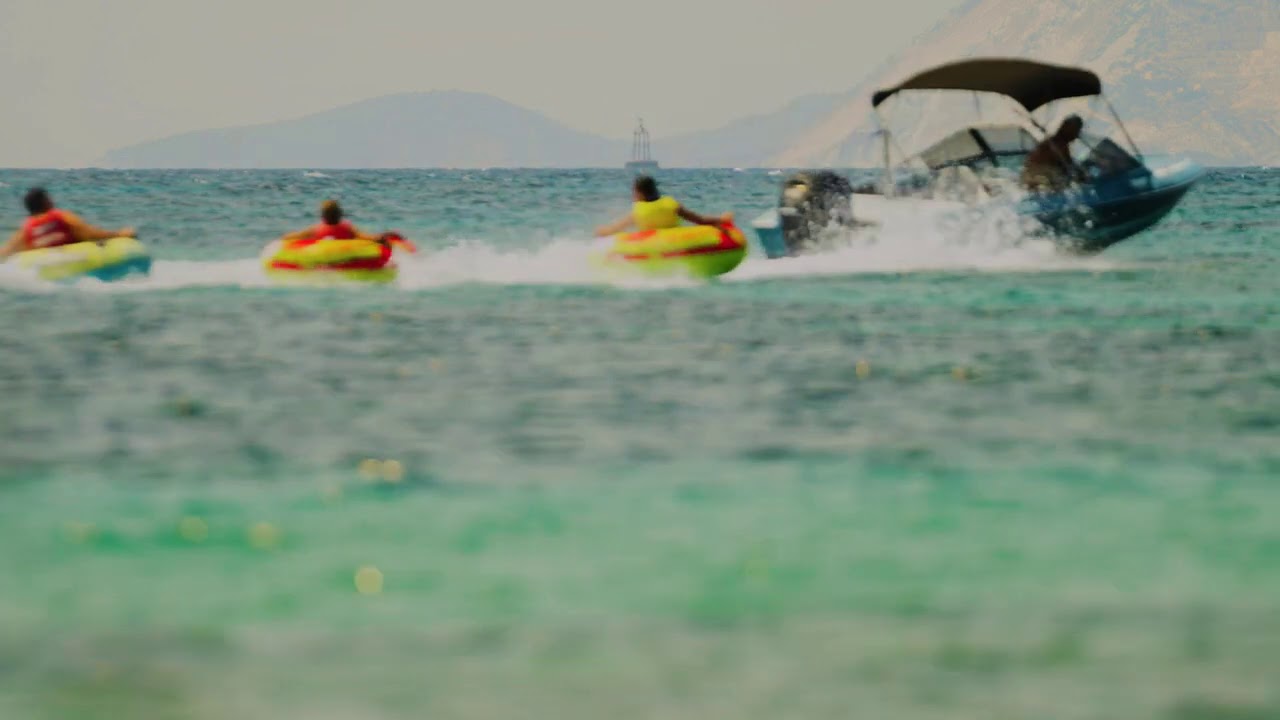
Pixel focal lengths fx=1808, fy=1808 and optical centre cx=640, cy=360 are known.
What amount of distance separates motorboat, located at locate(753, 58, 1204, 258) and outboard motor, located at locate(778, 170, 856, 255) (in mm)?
14

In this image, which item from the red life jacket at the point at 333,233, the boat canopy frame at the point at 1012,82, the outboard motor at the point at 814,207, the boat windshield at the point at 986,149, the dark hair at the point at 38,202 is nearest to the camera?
the red life jacket at the point at 333,233

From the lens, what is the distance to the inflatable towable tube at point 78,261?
22.9m

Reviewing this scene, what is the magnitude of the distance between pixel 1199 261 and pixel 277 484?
23780mm

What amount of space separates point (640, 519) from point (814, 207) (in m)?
16.6

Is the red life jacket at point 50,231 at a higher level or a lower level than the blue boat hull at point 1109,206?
higher

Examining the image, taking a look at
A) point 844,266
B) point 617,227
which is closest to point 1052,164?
point 844,266

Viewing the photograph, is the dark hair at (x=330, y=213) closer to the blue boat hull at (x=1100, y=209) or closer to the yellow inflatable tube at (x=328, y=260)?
the yellow inflatable tube at (x=328, y=260)

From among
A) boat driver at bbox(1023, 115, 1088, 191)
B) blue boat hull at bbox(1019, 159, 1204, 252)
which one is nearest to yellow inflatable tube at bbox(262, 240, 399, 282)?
boat driver at bbox(1023, 115, 1088, 191)

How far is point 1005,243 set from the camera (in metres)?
25.7

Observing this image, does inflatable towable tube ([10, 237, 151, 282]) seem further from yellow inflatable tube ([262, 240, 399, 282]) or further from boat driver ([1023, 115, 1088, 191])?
boat driver ([1023, 115, 1088, 191])

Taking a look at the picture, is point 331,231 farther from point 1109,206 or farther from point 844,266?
point 1109,206

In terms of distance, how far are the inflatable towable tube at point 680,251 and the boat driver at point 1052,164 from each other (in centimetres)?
410

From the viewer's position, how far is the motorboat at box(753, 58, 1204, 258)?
24.5m

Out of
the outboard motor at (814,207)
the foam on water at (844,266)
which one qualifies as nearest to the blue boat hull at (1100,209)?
the outboard motor at (814,207)
